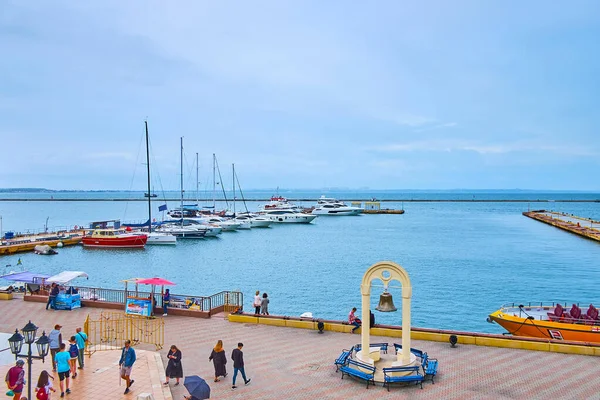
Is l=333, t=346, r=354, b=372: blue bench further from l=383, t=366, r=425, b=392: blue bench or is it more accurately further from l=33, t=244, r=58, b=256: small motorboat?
l=33, t=244, r=58, b=256: small motorboat

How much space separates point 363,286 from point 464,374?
12.4 feet

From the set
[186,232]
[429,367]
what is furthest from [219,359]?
[186,232]

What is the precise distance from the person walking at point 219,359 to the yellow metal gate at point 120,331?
375 cm

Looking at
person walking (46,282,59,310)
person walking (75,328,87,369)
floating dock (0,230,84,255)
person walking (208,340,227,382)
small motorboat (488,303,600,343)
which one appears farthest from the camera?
floating dock (0,230,84,255)

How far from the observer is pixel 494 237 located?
80.3 meters

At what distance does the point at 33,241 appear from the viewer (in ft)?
213

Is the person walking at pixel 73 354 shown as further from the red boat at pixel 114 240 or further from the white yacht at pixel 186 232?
the white yacht at pixel 186 232

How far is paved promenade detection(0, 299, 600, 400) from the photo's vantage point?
13.0m

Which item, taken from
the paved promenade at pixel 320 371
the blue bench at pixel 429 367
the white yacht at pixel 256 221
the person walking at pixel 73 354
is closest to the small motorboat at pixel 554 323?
the paved promenade at pixel 320 371

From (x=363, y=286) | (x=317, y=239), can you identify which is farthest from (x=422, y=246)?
(x=363, y=286)

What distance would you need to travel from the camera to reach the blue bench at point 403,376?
1356 centimetres

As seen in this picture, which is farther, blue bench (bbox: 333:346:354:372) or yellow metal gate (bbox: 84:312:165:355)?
yellow metal gate (bbox: 84:312:165:355)

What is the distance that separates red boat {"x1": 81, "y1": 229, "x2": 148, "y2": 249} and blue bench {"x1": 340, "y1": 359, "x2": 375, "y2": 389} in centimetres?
5621

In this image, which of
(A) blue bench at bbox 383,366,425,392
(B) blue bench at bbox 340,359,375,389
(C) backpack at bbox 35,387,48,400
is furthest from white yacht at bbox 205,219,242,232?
(C) backpack at bbox 35,387,48,400
